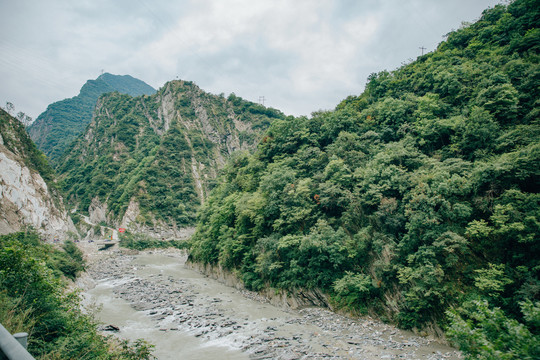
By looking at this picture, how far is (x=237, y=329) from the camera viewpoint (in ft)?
54.7

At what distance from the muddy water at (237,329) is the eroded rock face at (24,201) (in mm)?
15794

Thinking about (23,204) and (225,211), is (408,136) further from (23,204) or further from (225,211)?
(23,204)

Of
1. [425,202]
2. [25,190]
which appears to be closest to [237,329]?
[425,202]

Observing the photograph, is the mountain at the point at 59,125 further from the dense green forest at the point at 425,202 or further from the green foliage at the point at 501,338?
the green foliage at the point at 501,338

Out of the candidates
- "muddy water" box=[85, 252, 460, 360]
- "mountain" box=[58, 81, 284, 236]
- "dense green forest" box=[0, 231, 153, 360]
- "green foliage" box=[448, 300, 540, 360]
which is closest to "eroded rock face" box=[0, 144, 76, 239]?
"muddy water" box=[85, 252, 460, 360]

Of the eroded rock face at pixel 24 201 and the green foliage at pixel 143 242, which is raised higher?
the eroded rock face at pixel 24 201

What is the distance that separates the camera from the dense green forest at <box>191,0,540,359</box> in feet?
39.5

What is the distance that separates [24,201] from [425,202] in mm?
46892

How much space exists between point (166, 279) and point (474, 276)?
3033 cm

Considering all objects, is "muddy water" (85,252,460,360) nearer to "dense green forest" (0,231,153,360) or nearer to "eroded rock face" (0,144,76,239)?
"dense green forest" (0,231,153,360)

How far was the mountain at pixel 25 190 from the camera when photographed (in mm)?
32500

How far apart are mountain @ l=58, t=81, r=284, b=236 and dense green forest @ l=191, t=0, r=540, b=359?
5136 cm

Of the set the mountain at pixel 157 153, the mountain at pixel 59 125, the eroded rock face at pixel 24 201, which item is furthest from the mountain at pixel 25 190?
the mountain at pixel 59 125

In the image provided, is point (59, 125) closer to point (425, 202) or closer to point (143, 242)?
point (143, 242)
